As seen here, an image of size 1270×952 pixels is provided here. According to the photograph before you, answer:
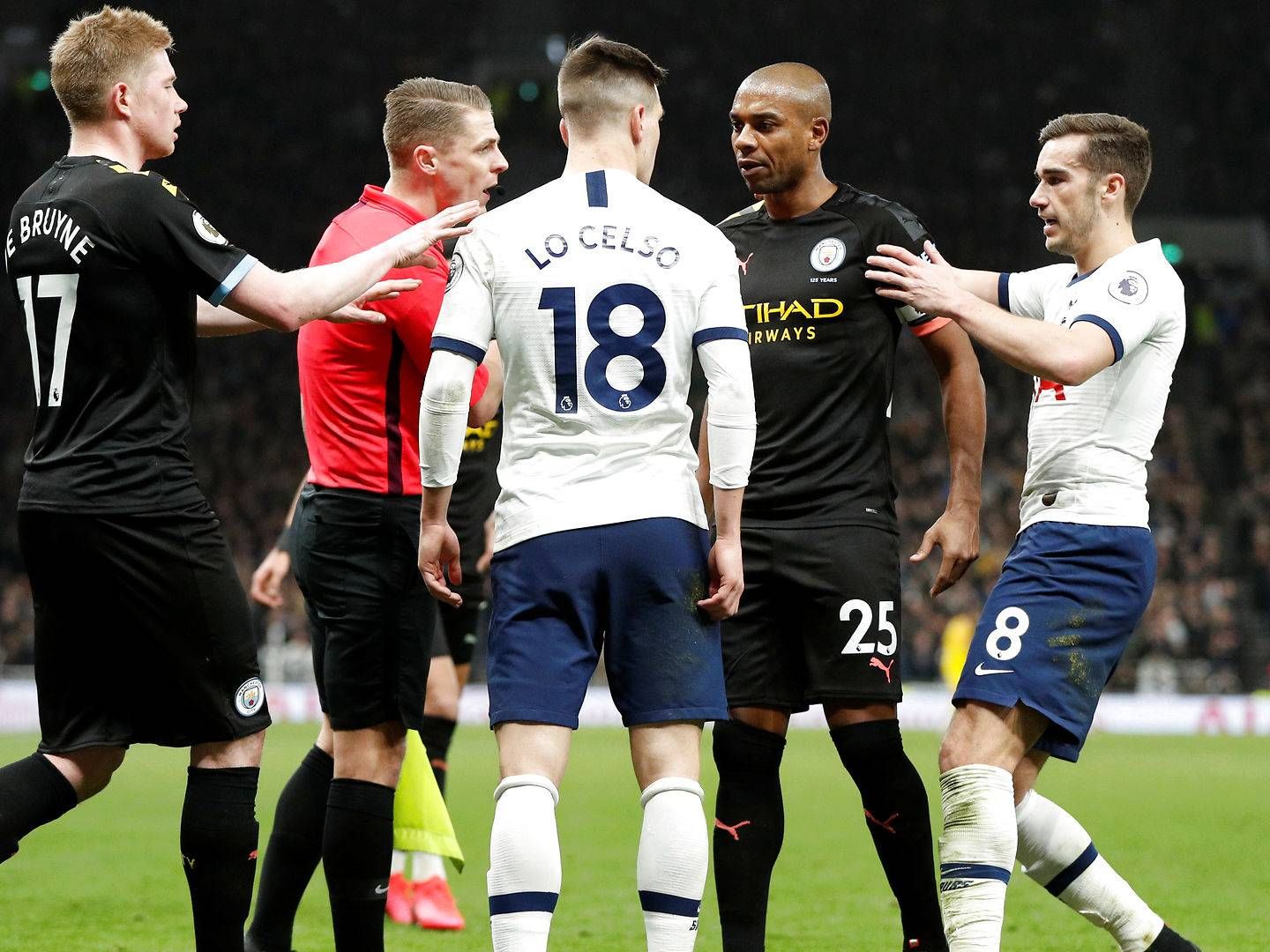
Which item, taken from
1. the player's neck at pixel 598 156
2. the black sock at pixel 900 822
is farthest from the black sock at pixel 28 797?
the black sock at pixel 900 822

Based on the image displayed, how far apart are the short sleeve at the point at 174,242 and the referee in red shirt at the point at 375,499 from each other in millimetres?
606

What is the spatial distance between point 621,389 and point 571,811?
22.6 ft

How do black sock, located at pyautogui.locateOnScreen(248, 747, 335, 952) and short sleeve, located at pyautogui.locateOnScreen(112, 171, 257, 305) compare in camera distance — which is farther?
black sock, located at pyautogui.locateOnScreen(248, 747, 335, 952)

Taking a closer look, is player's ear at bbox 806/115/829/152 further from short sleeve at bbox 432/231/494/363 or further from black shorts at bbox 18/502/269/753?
black shorts at bbox 18/502/269/753

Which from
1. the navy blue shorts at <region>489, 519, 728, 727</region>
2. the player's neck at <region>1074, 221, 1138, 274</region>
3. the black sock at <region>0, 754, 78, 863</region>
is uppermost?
the player's neck at <region>1074, 221, 1138, 274</region>

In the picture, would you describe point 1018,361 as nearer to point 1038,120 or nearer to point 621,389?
point 621,389

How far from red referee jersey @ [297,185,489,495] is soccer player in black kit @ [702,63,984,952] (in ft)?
3.47

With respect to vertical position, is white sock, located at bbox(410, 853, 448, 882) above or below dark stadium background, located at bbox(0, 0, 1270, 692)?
below

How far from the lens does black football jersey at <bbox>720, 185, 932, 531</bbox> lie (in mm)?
4832

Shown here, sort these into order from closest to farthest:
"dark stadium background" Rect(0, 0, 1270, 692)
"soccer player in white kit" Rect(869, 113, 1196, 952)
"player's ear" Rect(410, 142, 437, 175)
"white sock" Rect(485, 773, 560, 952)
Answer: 1. "white sock" Rect(485, 773, 560, 952)
2. "soccer player in white kit" Rect(869, 113, 1196, 952)
3. "player's ear" Rect(410, 142, 437, 175)
4. "dark stadium background" Rect(0, 0, 1270, 692)

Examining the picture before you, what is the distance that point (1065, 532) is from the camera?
15.0ft

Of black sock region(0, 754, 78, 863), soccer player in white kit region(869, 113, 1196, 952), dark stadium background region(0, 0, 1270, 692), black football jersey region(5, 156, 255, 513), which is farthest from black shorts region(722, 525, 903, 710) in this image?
dark stadium background region(0, 0, 1270, 692)

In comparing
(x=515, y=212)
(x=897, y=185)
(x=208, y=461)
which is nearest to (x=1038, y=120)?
(x=897, y=185)

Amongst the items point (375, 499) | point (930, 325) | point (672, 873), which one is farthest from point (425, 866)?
point (930, 325)
